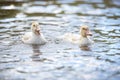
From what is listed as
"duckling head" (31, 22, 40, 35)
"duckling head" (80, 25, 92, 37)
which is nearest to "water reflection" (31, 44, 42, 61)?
"duckling head" (31, 22, 40, 35)

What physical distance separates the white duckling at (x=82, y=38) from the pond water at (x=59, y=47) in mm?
350

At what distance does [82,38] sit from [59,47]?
3.96 ft

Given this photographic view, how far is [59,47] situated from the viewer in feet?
48.9

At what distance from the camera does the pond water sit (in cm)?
1184

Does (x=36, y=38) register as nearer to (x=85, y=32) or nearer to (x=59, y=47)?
(x=59, y=47)

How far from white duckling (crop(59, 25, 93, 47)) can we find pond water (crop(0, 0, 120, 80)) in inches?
13.8

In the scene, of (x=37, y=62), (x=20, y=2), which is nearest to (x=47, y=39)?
(x=37, y=62)

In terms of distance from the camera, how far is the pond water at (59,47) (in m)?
11.8

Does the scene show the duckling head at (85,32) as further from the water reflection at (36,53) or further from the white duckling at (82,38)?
the water reflection at (36,53)

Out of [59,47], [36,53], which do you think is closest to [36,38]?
[59,47]

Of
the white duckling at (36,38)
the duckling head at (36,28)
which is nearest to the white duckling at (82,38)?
the white duckling at (36,38)

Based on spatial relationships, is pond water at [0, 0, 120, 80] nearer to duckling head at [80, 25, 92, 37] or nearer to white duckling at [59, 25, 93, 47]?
white duckling at [59, 25, 93, 47]

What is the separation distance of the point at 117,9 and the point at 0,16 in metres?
7.08

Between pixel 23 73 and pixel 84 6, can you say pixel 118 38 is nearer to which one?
pixel 23 73
